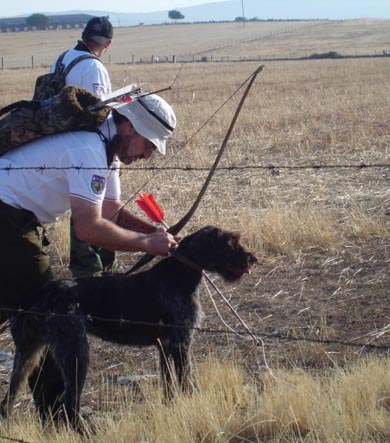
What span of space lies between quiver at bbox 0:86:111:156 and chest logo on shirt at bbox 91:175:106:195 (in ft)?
1.02

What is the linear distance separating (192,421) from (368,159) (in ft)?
33.5

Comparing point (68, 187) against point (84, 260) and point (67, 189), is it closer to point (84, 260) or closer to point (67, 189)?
point (67, 189)

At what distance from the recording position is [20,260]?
4570 mm

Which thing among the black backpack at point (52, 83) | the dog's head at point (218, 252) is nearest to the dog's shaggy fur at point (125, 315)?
the dog's head at point (218, 252)

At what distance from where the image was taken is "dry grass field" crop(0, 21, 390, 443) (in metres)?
4.27

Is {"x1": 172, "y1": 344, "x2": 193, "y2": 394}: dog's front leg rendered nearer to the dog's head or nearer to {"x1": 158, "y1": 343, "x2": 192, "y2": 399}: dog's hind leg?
{"x1": 158, "y1": 343, "x2": 192, "y2": 399}: dog's hind leg

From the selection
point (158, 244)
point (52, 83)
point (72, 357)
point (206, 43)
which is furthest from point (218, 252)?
point (206, 43)

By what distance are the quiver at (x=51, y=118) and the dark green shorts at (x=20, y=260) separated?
0.40 meters

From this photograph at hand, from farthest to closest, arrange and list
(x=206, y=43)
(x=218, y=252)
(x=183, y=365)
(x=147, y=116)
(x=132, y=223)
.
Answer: (x=206, y=43)
(x=132, y=223)
(x=218, y=252)
(x=183, y=365)
(x=147, y=116)

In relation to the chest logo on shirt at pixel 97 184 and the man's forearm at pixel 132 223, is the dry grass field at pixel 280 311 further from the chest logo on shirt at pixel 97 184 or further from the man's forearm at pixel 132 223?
the chest logo on shirt at pixel 97 184

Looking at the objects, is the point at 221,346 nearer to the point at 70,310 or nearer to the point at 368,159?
the point at 70,310

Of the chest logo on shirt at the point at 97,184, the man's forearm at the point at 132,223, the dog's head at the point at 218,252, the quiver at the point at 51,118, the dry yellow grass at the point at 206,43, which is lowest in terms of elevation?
the dry yellow grass at the point at 206,43

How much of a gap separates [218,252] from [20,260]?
124 cm

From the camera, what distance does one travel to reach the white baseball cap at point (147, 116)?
4.49 meters
